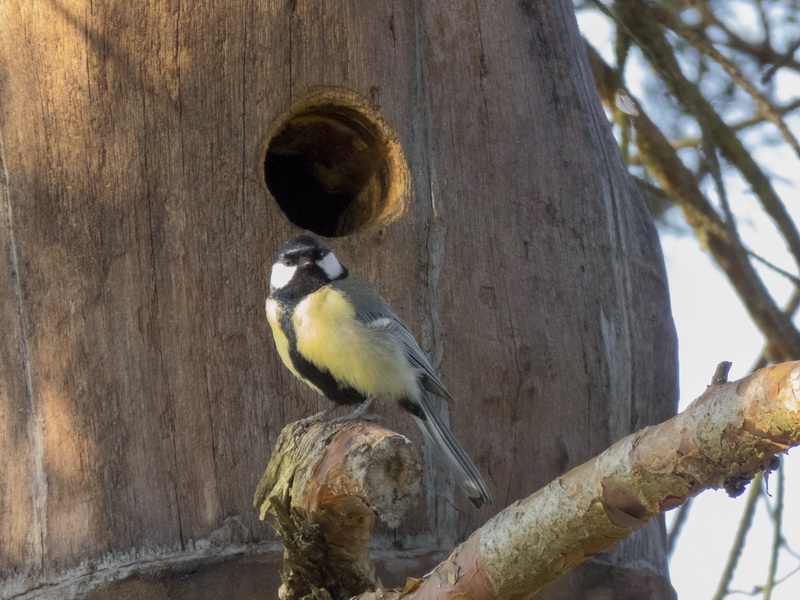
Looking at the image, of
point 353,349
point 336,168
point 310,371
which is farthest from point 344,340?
point 336,168

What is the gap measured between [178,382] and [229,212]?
51 centimetres

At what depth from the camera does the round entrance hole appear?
125 inches

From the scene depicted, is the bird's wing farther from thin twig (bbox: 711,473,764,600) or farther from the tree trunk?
thin twig (bbox: 711,473,764,600)

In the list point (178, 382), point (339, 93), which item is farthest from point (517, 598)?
point (339, 93)

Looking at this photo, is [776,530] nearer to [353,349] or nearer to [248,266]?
[353,349]

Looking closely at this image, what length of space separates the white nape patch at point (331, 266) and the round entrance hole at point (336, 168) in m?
0.19

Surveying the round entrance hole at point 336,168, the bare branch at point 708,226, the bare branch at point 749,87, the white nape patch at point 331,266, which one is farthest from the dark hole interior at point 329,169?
the bare branch at point 749,87

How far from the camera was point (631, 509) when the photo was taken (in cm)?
184

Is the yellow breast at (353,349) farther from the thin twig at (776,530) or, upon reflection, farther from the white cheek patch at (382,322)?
the thin twig at (776,530)

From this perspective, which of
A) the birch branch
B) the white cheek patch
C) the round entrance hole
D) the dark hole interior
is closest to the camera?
the birch branch

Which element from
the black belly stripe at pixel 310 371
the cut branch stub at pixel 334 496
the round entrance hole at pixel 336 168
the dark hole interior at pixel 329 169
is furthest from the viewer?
the dark hole interior at pixel 329 169

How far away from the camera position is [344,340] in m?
2.98

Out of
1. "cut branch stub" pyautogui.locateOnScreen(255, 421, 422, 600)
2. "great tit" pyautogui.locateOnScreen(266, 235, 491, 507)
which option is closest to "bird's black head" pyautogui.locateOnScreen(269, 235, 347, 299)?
"great tit" pyautogui.locateOnScreen(266, 235, 491, 507)

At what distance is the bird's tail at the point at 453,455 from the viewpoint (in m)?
2.77
